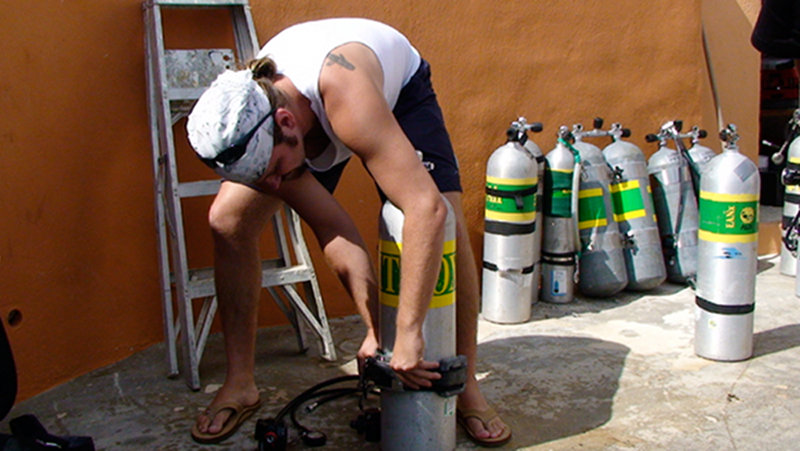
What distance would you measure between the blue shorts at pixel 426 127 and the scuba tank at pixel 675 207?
253cm

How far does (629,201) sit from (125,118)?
9.82 feet

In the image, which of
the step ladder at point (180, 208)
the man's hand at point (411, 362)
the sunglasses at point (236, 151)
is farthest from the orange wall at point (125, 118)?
the man's hand at point (411, 362)

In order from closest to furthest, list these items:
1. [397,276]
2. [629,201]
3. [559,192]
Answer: [397,276] < [559,192] < [629,201]

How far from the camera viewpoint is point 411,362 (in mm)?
2266

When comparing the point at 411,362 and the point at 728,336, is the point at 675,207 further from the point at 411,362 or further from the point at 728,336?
the point at 411,362

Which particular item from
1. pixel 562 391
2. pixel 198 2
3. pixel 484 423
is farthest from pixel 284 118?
pixel 562 391

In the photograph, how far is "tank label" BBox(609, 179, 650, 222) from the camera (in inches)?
182

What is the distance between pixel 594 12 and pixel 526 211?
1.56 meters

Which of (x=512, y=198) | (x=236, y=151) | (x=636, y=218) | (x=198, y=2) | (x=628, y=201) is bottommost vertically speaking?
(x=636, y=218)

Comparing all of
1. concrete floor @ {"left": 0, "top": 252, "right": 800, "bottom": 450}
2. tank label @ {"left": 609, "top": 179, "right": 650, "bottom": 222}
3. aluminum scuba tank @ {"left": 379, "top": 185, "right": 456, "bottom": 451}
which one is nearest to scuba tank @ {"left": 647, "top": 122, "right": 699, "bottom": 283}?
tank label @ {"left": 609, "top": 179, "right": 650, "bottom": 222}

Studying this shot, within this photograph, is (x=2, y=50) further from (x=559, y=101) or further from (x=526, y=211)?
(x=559, y=101)

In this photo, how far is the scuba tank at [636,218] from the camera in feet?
15.1

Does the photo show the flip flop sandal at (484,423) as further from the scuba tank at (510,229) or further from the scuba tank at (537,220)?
the scuba tank at (537,220)

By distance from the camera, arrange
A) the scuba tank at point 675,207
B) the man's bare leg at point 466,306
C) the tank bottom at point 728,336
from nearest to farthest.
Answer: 1. the man's bare leg at point 466,306
2. the tank bottom at point 728,336
3. the scuba tank at point 675,207
